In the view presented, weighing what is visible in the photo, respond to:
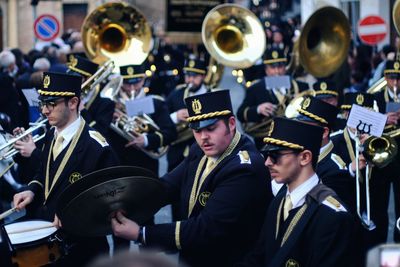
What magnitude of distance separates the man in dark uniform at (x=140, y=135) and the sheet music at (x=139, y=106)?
0.74 ft

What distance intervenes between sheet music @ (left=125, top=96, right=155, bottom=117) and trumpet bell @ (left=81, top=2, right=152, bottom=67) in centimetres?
246

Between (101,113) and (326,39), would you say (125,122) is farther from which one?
(326,39)

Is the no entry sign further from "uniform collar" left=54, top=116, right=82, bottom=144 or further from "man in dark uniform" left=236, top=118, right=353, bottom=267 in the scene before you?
"man in dark uniform" left=236, top=118, right=353, bottom=267

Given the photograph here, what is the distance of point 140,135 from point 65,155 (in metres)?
4.10

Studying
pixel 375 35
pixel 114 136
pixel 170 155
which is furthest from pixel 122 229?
pixel 375 35

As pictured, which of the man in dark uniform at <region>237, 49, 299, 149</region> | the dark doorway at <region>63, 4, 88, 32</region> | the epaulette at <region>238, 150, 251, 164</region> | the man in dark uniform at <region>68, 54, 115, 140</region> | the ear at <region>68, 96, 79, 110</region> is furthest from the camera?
the dark doorway at <region>63, 4, 88, 32</region>

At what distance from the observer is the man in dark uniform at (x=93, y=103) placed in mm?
10375

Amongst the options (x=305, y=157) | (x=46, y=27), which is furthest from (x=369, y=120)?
(x=46, y=27)

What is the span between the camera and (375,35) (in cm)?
1798

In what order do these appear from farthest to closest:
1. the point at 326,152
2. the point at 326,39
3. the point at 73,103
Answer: the point at 326,39 < the point at 326,152 < the point at 73,103

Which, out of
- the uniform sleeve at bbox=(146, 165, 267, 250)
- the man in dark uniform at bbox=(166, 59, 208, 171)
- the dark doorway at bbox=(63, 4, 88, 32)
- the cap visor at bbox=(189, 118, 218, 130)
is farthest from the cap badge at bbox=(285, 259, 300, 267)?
the dark doorway at bbox=(63, 4, 88, 32)

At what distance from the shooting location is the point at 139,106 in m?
11.0

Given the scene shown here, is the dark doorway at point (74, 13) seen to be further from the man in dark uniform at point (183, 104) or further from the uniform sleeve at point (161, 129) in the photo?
the uniform sleeve at point (161, 129)

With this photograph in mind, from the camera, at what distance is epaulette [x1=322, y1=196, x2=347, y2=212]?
523cm
